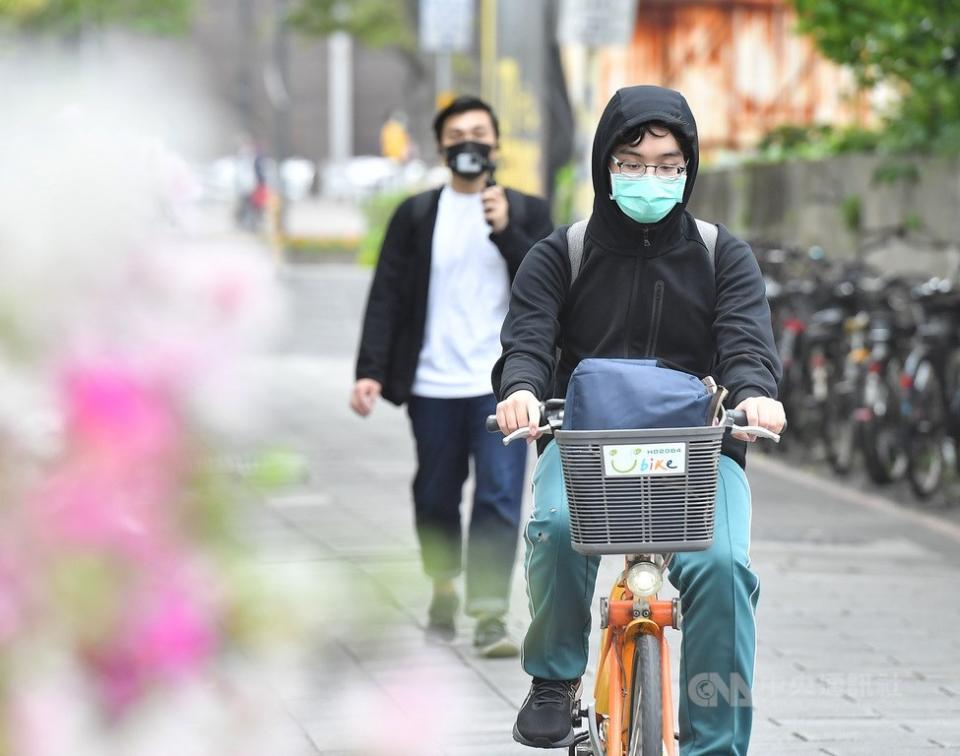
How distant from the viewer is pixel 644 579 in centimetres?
335

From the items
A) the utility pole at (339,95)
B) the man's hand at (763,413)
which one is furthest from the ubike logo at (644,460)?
the utility pole at (339,95)

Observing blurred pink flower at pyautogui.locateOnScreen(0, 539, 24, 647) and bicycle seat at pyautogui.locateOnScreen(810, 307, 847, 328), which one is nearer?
blurred pink flower at pyautogui.locateOnScreen(0, 539, 24, 647)

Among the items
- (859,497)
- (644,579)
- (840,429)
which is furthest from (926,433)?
(644,579)

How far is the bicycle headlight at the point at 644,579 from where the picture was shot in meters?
3.34

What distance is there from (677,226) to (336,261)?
24931 millimetres

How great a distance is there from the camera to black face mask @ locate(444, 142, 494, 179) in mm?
5723

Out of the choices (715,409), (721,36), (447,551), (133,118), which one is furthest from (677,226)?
(721,36)

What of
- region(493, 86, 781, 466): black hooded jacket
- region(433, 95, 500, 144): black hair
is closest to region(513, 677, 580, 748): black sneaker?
region(493, 86, 781, 466): black hooded jacket

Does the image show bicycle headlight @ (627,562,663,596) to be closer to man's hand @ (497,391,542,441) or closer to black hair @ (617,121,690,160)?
man's hand @ (497,391,542,441)

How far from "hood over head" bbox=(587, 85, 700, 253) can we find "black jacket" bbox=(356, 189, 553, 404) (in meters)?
2.16

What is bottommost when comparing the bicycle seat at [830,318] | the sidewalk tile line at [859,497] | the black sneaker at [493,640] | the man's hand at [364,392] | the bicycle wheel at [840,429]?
the sidewalk tile line at [859,497]

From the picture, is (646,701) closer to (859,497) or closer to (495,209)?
(495,209)

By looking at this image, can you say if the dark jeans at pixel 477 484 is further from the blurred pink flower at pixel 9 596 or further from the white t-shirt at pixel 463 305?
the blurred pink flower at pixel 9 596

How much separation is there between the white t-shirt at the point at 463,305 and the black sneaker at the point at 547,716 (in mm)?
2191
